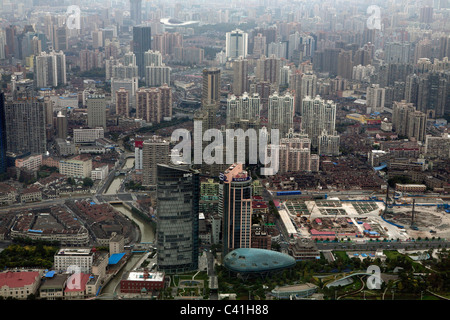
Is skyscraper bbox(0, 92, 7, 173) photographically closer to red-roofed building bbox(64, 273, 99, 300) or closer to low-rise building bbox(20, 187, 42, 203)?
low-rise building bbox(20, 187, 42, 203)

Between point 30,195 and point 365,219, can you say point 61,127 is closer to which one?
point 30,195

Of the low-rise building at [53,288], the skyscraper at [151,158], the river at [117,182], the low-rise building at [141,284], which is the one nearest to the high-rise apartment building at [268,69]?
A: the river at [117,182]

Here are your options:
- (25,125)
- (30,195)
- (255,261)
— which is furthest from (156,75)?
(255,261)

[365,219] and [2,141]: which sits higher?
[2,141]

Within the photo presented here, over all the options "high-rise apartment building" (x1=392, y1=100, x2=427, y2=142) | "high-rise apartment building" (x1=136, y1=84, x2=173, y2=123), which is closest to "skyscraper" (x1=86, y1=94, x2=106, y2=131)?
"high-rise apartment building" (x1=136, y1=84, x2=173, y2=123)

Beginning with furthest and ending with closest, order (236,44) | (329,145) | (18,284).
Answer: (236,44) < (329,145) < (18,284)

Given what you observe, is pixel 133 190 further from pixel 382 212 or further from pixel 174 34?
pixel 174 34
